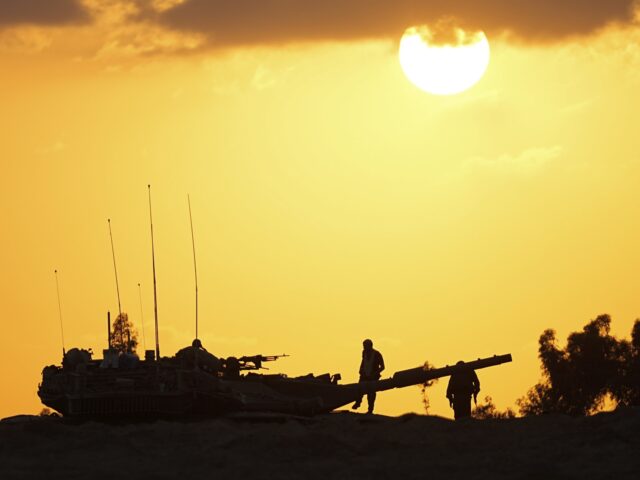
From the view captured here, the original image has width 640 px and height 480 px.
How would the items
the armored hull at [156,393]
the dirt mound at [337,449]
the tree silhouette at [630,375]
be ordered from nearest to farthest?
the dirt mound at [337,449], the armored hull at [156,393], the tree silhouette at [630,375]

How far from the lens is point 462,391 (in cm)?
5116

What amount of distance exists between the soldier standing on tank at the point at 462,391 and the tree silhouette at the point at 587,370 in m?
27.3

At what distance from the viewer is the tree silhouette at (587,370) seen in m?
78.7

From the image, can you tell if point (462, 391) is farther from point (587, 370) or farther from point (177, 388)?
point (587, 370)

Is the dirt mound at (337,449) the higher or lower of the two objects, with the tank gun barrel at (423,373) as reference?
lower

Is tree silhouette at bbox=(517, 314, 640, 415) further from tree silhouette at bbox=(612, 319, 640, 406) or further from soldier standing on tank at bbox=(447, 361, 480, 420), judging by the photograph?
soldier standing on tank at bbox=(447, 361, 480, 420)

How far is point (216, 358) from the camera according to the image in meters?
51.4

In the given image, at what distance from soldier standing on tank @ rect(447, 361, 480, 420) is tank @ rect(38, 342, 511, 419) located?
0.32 m

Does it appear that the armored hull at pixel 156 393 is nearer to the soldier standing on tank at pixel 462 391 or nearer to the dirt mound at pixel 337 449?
the soldier standing on tank at pixel 462 391

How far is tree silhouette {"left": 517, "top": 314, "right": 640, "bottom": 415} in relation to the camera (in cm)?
7869

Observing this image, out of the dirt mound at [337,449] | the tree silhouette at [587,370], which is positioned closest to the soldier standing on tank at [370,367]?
the dirt mound at [337,449]

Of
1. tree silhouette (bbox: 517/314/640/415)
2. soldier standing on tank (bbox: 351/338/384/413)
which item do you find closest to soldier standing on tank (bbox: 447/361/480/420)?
soldier standing on tank (bbox: 351/338/384/413)

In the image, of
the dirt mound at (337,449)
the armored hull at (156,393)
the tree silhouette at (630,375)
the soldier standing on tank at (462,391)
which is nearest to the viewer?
the dirt mound at (337,449)

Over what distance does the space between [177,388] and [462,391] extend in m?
8.15
